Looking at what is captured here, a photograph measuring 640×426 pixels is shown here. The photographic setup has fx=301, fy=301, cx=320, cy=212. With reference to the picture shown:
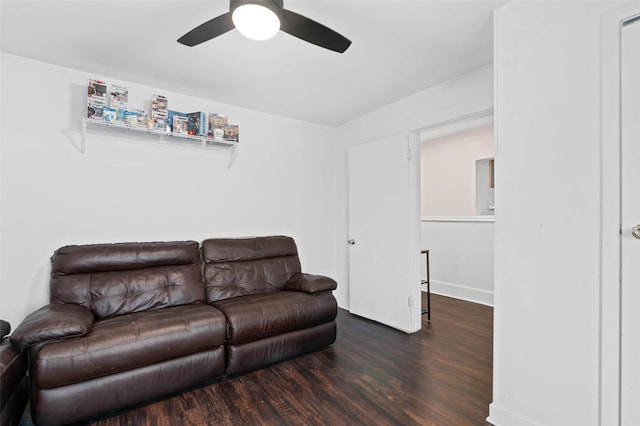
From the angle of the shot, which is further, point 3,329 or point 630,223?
point 3,329

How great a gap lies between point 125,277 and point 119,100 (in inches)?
56.7

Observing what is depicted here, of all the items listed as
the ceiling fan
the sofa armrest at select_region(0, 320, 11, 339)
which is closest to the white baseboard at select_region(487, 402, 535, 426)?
the ceiling fan

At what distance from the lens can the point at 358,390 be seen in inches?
79.7

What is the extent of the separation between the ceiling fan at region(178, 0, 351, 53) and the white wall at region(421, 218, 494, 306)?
3.29 meters

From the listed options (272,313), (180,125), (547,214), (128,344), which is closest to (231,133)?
(180,125)

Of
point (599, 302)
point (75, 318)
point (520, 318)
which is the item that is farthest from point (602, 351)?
point (75, 318)

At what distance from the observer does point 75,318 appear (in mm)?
1791

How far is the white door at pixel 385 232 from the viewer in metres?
3.05

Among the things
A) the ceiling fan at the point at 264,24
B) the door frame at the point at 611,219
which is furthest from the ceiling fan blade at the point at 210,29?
the door frame at the point at 611,219

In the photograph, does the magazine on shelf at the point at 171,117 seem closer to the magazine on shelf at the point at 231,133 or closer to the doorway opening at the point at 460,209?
the magazine on shelf at the point at 231,133

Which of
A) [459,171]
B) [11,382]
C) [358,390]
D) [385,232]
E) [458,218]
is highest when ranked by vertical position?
[459,171]

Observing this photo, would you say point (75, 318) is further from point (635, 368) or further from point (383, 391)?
point (635, 368)

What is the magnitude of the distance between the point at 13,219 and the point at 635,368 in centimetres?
379

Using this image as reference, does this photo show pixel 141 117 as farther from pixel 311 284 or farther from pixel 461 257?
pixel 461 257
